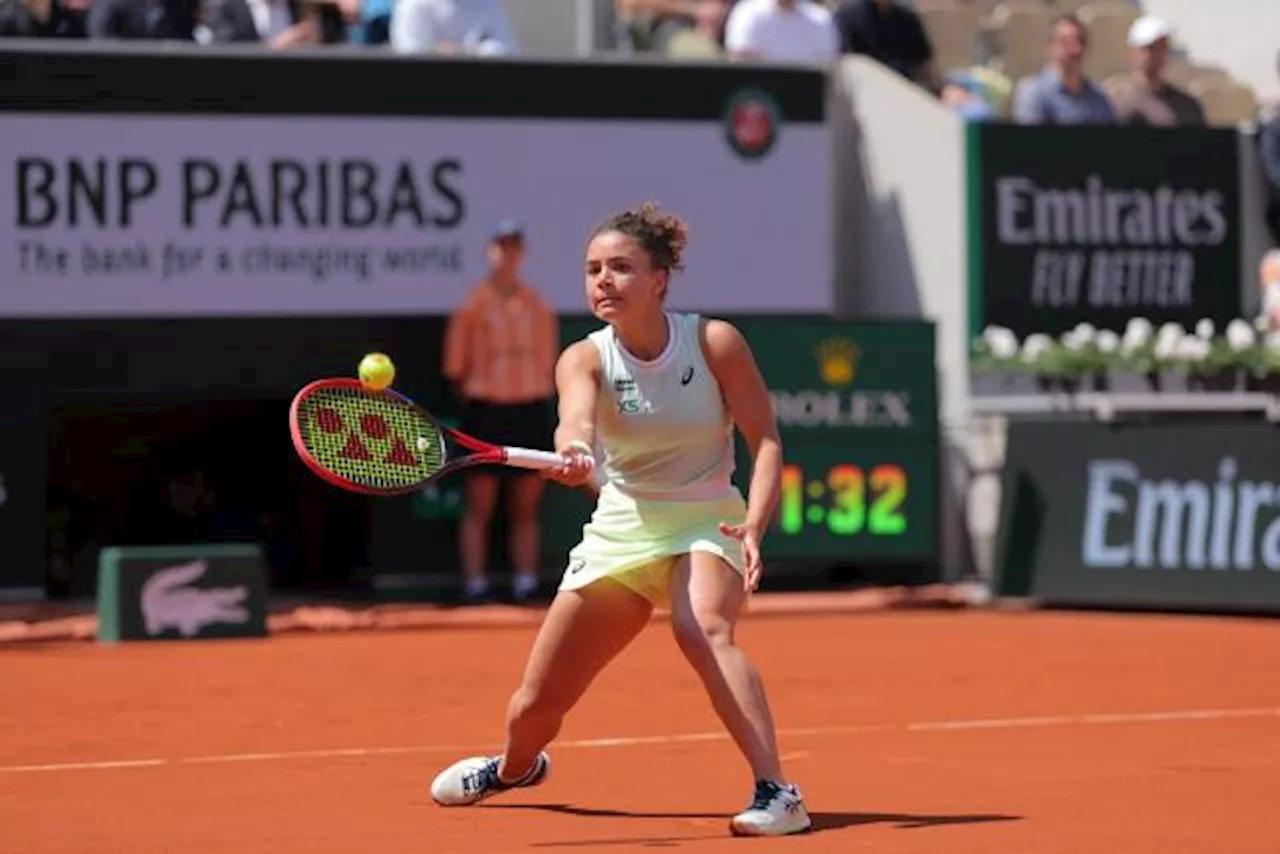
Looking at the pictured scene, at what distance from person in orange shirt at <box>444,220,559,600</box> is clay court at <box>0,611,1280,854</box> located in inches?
37.6

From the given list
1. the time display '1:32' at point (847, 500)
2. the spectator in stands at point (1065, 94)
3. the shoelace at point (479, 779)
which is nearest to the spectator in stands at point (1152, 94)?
the spectator in stands at point (1065, 94)

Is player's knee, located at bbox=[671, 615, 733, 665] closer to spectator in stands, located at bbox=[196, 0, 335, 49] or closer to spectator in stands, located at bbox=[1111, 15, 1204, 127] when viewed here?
spectator in stands, located at bbox=[196, 0, 335, 49]

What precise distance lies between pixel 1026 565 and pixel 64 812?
9716 millimetres

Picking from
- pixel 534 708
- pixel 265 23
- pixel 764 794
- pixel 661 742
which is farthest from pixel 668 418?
pixel 265 23

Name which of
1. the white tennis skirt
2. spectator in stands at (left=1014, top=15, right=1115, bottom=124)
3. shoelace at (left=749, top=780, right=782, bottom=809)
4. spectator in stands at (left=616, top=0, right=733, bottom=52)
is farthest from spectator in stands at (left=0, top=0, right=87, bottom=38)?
shoelace at (left=749, top=780, right=782, bottom=809)

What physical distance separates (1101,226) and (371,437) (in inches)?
464

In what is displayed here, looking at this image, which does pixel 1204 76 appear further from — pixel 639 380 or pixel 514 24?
pixel 639 380

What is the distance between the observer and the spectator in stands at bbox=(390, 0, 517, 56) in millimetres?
18188

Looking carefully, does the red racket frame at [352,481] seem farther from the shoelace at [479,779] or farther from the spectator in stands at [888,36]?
the spectator in stands at [888,36]

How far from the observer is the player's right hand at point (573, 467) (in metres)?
7.52

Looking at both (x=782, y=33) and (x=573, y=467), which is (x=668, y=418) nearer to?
(x=573, y=467)

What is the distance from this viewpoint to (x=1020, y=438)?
57.7ft

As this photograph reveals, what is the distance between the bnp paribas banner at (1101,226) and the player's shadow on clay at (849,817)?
1056 centimetres

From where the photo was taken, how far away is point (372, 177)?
57.9 feet
